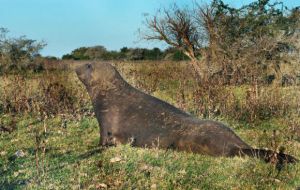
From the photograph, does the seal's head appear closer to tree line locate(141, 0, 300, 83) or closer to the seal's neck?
the seal's neck

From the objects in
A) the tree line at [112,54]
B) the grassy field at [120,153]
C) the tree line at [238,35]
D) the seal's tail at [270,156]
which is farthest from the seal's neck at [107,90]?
the tree line at [112,54]

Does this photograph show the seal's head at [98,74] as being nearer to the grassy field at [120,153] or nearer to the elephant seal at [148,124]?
the elephant seal at [148,124]

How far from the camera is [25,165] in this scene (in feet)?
24.6

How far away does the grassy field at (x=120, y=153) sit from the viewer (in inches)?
248

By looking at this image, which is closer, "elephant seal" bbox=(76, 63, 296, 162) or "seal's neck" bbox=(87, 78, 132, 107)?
"elephant seal" bbox=(76, 63, 296, 162)

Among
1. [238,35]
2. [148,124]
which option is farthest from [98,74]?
[238,35]

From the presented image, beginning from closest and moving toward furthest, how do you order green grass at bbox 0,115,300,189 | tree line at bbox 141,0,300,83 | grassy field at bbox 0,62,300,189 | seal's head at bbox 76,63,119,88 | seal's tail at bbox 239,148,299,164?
green grass at bbox 0,115,300,189
grassy field at bbox 0,62,300,189
seal's tail at bbox 239,148,299,164
seal's head at bbox 76,63,119,88
tree line at bbox 141,0,300,83

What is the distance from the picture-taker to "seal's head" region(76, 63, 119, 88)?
9836 millimetres

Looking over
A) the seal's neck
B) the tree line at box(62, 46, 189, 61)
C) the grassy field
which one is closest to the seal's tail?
the grassy field

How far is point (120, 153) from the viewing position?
765cm

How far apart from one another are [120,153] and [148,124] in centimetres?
97

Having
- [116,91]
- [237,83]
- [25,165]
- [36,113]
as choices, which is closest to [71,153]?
[25,165]

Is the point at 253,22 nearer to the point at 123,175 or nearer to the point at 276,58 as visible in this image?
the point at 276,58

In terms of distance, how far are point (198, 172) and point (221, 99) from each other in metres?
6.06
